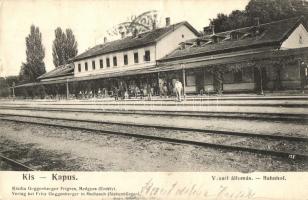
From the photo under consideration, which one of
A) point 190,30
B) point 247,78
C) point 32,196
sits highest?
point 190,30

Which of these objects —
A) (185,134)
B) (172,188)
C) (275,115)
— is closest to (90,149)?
(185,134)

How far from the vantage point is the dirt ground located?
479 centimetres

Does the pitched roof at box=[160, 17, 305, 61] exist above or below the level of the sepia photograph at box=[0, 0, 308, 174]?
above

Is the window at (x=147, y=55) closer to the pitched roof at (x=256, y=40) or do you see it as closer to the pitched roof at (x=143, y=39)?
the pitched roof at (x=143, y=39)

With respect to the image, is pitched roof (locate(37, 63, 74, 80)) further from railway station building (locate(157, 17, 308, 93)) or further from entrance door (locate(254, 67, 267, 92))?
entrance door (locate(254, 67, 267, 92))

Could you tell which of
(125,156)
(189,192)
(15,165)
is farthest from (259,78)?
(15,165)

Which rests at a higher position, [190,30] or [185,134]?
[190,30]

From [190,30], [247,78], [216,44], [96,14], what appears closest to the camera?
[96,14]

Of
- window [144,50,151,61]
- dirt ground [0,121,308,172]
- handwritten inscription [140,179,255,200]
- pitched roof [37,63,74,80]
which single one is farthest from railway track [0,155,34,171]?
pitched roof [37,63,74,80]

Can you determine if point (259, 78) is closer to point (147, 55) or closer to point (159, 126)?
point (147, 55)

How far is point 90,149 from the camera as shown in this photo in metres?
6.60

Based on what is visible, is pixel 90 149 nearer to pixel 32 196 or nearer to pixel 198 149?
pixel 32 196

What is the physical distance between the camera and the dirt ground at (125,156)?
479 centimetres

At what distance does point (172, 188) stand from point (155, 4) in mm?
4021
